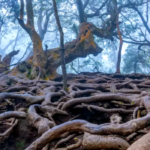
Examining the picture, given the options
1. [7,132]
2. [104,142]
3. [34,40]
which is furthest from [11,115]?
[34,40]

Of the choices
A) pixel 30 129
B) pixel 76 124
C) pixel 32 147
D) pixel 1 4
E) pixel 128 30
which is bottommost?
pixel 30 129

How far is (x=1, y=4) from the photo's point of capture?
28.1 feet

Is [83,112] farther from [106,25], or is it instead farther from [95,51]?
[106,25]

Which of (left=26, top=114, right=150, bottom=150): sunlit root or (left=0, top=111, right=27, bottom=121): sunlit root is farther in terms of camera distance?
(left=0, top=111, right=27, bottom=121): sunlit root

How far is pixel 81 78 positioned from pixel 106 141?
4.79 meters

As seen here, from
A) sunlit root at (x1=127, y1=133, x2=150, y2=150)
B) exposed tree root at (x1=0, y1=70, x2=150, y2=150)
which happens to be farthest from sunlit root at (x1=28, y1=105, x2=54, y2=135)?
sunlit root at (x1=127, y1=133, x2=150, y2=150)

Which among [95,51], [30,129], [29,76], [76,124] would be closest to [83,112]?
[30,129]

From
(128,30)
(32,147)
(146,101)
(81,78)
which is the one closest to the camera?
(32,147)

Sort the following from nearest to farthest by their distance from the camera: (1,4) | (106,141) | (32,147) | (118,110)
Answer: (106,141), (32,147), (118,110), (1,4)

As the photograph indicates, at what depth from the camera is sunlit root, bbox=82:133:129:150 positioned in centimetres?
142

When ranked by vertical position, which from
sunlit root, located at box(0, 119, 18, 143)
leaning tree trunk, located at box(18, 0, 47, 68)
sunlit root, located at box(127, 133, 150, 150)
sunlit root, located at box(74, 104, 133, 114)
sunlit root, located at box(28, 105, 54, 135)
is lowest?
sunlit root, located at box(0, 119, 18, 143)

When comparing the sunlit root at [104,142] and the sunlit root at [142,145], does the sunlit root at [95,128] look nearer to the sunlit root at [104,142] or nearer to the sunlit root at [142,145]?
the sunlit root at [104,142]

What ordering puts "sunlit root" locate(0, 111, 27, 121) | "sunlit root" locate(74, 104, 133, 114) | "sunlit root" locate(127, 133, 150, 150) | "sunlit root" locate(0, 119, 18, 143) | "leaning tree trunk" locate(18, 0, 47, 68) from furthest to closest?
1. "leaning tree trunk" locate(18, 0, 47, 68)
2. "sunlit root" locate(74, 104, 133, 114)
3. "sunlit root" locate(0, 111, 27, 121)
4. "sunlit root" locate(0, 119, 18, 143)
5. "sunlit root" locate(127, 133, 150, 150)

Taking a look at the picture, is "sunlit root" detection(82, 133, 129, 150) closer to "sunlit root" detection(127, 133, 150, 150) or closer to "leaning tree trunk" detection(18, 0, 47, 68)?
"sunlit root" detection(127, 133, 150, 150)
